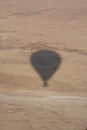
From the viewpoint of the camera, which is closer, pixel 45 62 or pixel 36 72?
pixel 36 72

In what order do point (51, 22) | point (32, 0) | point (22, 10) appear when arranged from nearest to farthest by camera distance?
point (51, 22) < point (22, 10) < point (32, 0)

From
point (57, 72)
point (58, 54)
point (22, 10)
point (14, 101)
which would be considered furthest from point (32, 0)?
point (14, 101)

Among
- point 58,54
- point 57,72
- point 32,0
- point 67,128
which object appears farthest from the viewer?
point 32,0

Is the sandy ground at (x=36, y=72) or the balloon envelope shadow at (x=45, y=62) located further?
the balloon envelope shadow at (x=45, y=62)

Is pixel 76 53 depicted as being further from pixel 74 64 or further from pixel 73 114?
pixel 73 114
